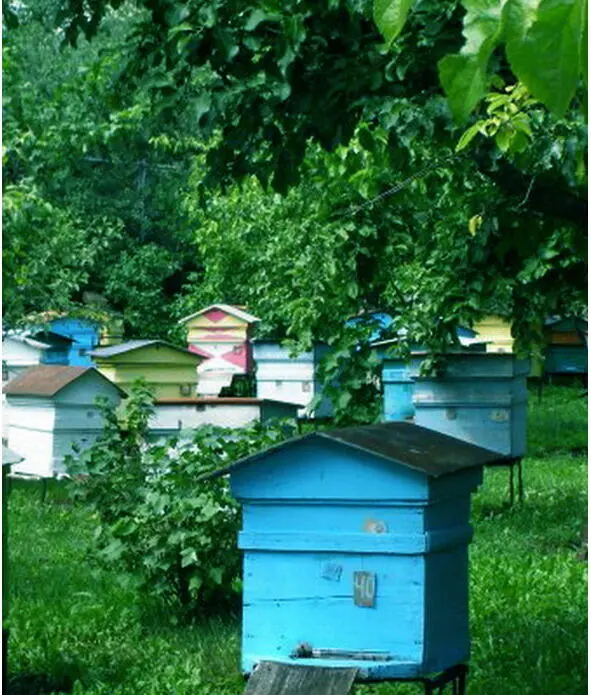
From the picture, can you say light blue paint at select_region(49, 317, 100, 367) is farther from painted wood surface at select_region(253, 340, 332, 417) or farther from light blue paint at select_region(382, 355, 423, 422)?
light blue paint at select_region(382, 355, 423, 422)

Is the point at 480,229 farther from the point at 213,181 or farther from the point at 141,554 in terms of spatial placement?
the point at 141,554

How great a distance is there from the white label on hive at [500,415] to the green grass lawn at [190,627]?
3.74 ft

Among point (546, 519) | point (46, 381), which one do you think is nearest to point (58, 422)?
point (46, 381)

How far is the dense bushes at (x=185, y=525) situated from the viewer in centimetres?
607

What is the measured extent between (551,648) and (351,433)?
203cm

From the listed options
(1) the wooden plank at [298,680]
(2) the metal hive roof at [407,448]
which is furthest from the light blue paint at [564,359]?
(1) the wooden plank at [298,680]

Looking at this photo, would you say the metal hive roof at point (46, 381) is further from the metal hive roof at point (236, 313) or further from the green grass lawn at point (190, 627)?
the metal hive roof at point (236, 313)

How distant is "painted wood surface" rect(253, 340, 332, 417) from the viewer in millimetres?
17750

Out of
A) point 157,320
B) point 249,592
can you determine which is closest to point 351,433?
point 249,592

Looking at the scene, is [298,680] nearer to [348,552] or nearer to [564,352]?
[348,552]

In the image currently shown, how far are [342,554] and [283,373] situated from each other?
14.2 metres

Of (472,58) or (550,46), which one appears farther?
(472,58)

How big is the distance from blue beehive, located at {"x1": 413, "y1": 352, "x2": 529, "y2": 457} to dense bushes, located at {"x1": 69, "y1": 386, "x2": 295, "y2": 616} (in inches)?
159

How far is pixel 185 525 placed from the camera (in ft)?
20.2
